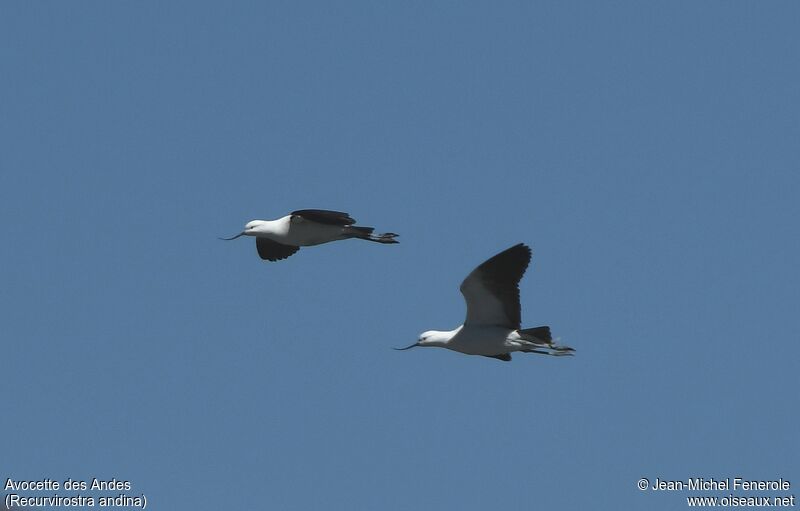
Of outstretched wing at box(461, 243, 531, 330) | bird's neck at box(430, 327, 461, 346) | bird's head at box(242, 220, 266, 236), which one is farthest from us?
bird's head at box(242, 220, 266, 236)

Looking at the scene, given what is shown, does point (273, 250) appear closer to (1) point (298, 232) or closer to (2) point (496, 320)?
(1) point (298, 232)

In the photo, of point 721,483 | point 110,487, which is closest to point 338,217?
point 110,487

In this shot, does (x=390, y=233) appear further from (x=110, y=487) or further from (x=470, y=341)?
(x=110, y=487)

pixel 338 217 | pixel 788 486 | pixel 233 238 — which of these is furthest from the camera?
pixel 233 238

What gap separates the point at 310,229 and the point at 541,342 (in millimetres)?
7544

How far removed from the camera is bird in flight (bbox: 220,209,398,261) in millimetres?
36719

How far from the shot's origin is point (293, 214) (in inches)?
1475

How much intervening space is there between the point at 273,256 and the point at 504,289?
10761 millimetres

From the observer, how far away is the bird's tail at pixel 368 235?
1460 inches

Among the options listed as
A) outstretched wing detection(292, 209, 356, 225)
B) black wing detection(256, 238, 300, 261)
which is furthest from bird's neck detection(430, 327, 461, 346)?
black wing detection(256, 238, 300, 261)

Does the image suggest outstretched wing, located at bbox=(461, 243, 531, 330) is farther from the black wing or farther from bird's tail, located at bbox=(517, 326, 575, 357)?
the black wing

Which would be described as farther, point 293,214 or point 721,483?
point 293,214

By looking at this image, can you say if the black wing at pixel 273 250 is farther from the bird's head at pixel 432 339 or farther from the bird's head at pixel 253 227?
the bird's head at pixel 432 339

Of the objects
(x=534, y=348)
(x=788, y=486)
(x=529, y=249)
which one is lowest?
(x=788, y=486)
